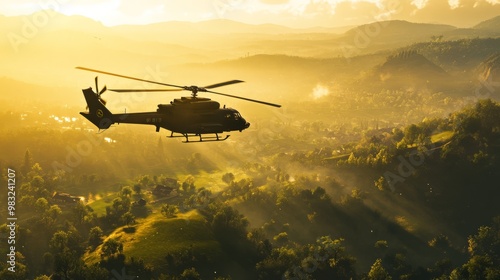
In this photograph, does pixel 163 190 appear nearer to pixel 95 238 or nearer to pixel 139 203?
pixel 139 203

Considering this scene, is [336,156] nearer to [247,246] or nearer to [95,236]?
[247,246]

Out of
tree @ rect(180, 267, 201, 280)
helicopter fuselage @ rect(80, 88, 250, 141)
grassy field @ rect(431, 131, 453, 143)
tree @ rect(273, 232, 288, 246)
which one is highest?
helicopter fuselage @ rect(80, 88, 250, 141)

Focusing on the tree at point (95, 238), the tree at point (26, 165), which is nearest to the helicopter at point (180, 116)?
the tree at point (95, 238)

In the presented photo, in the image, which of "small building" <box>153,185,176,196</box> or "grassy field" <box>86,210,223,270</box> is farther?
"small building" <box>153,185,176,196</box>

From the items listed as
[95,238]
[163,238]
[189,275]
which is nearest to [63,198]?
[95,238]

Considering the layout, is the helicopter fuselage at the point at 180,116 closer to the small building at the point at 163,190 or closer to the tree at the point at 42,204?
the tree at the point at 42,204

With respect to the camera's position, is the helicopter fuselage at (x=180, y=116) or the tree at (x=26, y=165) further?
the tree at (x=26, y=165)

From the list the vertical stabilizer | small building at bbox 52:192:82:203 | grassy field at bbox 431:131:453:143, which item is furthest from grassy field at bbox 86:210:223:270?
grassy field at bbox 431:131:453:143

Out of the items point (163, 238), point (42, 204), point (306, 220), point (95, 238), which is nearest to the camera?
point (163, 238)

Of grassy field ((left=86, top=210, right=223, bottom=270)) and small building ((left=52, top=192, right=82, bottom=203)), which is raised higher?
grassy field ((left=86, top=210, right=223, bottom=270))

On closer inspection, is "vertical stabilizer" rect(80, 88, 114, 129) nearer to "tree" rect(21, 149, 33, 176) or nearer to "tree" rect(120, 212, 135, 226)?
"tree" rect(120, 212, 135, 226)

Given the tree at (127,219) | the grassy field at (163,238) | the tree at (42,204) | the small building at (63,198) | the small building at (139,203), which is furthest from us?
the small building at (139,203)
